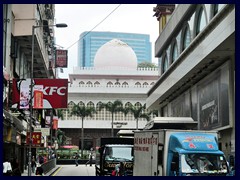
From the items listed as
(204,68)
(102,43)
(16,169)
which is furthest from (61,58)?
(102,43)

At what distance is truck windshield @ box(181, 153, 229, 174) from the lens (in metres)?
15.7

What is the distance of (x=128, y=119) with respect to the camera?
10556 centimetres

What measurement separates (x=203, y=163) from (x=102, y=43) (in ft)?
287

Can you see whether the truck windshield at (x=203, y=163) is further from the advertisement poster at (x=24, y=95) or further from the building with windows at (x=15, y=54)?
the advertisement poster at (x=24, y=95)

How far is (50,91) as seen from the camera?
98.6 ft

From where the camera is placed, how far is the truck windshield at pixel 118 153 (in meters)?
26.6

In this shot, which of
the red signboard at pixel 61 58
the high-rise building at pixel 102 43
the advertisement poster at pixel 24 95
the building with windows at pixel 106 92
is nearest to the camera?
the advertisement poster at pixel 24 95

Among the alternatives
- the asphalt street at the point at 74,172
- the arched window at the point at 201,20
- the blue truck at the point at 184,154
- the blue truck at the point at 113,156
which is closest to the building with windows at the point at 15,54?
the asphalt street at the point at 74,172

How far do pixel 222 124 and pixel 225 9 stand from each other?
8.59 metres

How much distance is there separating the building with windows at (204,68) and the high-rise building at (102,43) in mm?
32782

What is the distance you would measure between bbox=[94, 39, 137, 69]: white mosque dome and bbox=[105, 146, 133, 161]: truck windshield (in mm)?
74671

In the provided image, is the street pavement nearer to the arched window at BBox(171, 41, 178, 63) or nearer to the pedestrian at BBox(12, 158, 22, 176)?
the pedestrian at BBox(12, 158, 22, 176)

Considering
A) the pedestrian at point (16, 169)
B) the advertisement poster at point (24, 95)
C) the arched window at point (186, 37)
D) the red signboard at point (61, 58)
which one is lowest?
the pedestrian at point (16, 169)

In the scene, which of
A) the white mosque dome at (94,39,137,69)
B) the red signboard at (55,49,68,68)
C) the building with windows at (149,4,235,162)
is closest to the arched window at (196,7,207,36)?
the building with windows at (149,4,235,162)
